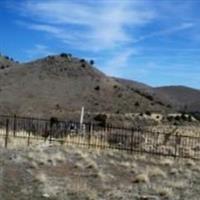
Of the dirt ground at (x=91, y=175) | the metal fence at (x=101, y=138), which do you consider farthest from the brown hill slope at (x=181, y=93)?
the dirt ground at (x=91, y=175)

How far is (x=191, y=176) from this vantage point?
82.5 feet

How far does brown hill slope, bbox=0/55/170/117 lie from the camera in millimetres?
86188

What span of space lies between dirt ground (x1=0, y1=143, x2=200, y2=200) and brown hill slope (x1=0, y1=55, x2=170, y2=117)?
4579 centimetres

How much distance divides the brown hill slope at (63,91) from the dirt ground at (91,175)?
4579 centimetres

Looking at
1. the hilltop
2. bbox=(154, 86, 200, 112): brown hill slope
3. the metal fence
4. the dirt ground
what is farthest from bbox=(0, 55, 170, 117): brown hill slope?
bbox=(154, 86, 200, 112): brown hill slope

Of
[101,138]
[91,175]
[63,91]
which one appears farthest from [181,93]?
[91,175]

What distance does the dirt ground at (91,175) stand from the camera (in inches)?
742

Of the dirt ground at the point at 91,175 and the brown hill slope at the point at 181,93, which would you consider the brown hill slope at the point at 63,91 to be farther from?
the brown hill slope at the point at 181,93

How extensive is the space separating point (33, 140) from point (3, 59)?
107 m

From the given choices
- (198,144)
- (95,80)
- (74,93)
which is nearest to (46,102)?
(74,93)

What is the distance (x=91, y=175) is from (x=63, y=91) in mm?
76052

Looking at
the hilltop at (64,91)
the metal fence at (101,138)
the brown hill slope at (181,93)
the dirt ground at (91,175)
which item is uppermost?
the brown hill slope at (181,93)

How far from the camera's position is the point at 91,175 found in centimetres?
2347

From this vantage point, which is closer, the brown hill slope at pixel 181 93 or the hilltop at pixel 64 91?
the hilltop at pixel 64 91
